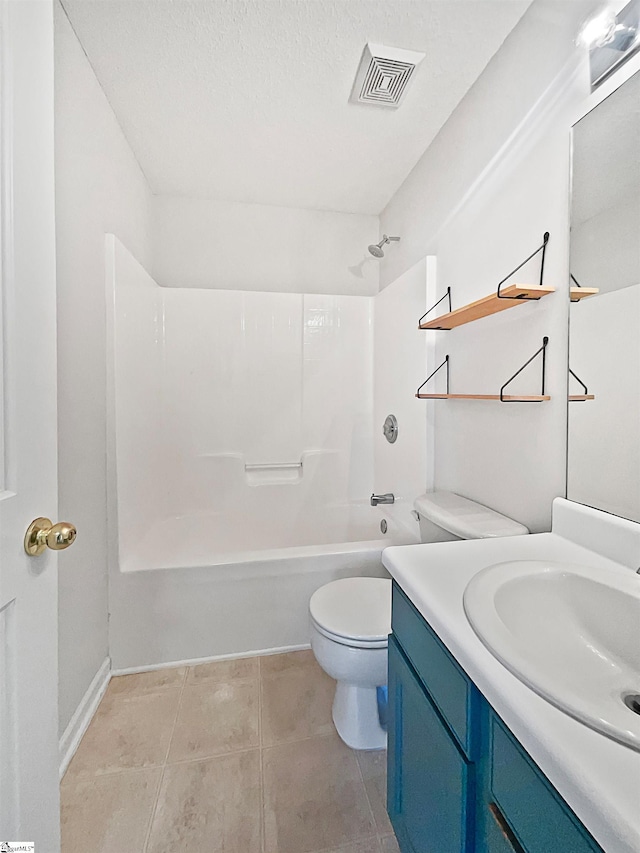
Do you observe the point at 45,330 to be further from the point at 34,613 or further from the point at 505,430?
the point at 505,430

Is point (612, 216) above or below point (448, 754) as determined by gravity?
above

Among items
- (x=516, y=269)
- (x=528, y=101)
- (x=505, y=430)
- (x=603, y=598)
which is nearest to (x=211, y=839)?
(x=603, y=598)

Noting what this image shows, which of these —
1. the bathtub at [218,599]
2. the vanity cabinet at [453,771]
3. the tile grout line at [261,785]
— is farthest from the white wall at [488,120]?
the tile grout line at [261,785]

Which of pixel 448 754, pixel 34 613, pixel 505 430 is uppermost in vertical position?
pixel 505 430

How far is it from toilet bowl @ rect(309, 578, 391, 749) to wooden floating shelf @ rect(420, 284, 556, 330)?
3.75 ft

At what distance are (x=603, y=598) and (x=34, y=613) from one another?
1068mm

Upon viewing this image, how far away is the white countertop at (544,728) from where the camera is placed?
37 centimetres

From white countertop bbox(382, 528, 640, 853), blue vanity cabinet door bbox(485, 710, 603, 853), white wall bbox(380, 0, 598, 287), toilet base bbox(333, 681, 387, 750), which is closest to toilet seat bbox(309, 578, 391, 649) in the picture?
toilet base bbox(333, 681, 387, 750)

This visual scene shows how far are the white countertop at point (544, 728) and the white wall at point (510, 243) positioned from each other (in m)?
0.47

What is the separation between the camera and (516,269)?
1.31 m

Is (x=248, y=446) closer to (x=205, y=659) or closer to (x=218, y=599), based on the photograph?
(x=218, y=599)

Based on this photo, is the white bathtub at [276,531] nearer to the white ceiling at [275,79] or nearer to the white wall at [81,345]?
the white wall at [81,345]

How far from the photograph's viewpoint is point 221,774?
1.25 metres

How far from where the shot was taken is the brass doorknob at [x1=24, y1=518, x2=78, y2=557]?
677mm
